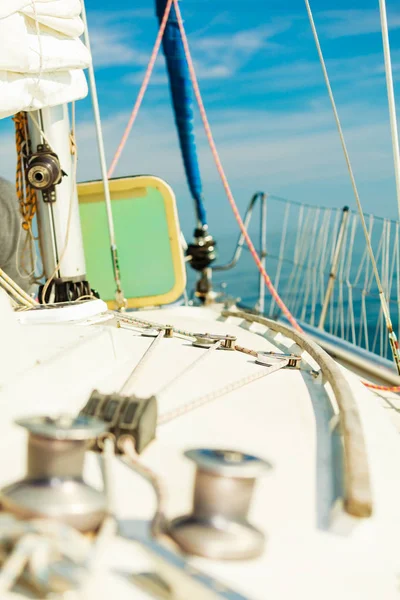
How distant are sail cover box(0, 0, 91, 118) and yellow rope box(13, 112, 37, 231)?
13.1 inches

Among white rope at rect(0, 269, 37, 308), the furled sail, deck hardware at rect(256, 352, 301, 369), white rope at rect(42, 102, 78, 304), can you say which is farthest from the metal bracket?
the furled sail

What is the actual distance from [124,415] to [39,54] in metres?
1.50

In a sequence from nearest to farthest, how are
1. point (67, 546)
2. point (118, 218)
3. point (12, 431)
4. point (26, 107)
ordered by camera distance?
1. point (67, 546)
2. point (12, 431)
3. point (26, 107)
4. point (118, 218)

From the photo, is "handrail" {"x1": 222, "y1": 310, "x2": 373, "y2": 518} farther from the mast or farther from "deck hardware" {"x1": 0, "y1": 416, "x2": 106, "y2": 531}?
the mast

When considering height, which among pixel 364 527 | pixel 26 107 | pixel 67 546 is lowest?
pixel 364 527

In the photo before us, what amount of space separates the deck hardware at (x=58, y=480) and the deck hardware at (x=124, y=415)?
0.71 feet

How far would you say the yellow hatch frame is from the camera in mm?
3365

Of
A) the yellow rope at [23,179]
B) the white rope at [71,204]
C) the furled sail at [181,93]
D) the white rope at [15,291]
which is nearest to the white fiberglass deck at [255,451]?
the white rope at [15,291]

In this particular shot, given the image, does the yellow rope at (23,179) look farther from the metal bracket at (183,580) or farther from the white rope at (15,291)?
the metal bracket at (183,580)

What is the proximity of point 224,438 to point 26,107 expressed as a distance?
145cm

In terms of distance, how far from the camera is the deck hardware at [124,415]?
1053 millimetres

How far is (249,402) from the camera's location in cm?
144

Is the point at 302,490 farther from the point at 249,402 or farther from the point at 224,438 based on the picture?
the point at 249,402

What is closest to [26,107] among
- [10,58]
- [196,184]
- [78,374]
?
[10,58]
